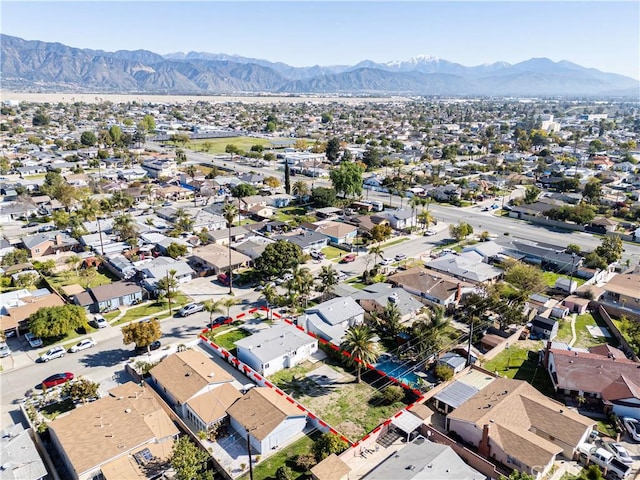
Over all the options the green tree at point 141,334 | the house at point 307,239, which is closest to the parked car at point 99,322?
the green tree at point 141,334

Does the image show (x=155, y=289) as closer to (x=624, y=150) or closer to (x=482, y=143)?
(x=482, y=143)

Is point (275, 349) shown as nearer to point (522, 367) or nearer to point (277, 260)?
point (277, 260)

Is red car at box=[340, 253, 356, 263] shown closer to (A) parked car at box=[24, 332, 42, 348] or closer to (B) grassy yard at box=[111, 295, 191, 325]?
(B) grassy yard at box=[111, 295, 191, 325]

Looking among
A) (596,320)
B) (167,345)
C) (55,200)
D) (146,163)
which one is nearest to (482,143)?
(146,163)

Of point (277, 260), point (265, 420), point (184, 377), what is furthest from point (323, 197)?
point (265, 420)

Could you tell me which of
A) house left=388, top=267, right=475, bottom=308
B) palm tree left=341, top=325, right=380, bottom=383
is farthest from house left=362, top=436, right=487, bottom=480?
house left=388, top=267, right=475, bottom=308
